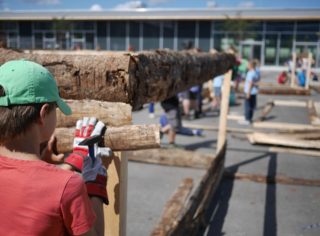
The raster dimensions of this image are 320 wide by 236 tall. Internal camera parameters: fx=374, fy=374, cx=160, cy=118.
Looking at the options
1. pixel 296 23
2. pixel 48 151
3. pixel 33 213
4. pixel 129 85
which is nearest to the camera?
pixel 33 213

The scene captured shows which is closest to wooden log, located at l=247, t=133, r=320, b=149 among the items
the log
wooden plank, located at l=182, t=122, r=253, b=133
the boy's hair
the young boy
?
wooden plank, located at l=182, t=122, r=253, b=133

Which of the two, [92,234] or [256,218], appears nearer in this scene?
[92,234]

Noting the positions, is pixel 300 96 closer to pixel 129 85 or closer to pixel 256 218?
pixel 256 218

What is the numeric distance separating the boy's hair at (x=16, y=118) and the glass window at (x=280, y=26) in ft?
90.3

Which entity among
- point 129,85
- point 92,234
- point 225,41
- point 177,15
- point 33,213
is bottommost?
point 92,234

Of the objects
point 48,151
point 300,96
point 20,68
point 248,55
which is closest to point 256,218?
point 48,151

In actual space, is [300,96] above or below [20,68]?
below

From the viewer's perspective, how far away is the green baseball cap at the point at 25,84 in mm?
1393

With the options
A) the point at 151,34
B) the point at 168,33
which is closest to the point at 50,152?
the point at 168,33

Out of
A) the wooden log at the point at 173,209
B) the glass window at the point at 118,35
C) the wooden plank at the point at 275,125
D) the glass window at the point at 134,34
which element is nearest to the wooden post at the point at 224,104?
the wooden log at the point at 173,209

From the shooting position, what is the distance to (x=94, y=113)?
2.01 meters

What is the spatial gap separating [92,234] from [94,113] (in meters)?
0.73

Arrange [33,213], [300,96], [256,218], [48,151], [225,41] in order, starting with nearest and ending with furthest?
[33,213] < [48,151] < [256,218] < [300,96] < [225,41]

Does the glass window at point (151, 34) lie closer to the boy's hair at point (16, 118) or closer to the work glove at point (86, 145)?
the work glove at point (86, 145)
